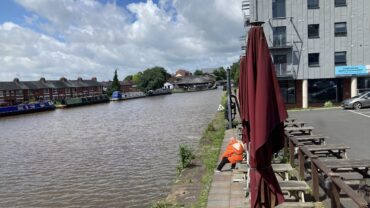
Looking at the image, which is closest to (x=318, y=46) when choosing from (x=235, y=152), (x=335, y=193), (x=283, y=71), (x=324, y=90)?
(x=283, y=71)

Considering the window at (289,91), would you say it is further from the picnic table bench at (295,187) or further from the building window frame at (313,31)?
the picnic table bench at (295,187)

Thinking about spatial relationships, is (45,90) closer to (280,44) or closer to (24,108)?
(24,108)

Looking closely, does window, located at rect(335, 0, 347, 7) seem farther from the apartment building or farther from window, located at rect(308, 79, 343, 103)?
window, located at rect(308, 79, 343, 103)

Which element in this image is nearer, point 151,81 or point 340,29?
point 340,29

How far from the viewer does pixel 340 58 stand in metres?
35.8

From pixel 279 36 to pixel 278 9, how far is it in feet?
8.24

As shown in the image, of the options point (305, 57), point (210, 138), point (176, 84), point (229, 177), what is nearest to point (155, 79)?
point (176, 84)

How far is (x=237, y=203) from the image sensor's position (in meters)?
8.02

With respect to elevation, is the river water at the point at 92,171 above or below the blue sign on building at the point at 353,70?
below

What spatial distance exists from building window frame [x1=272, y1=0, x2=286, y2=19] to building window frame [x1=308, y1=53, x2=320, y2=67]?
4.41 m

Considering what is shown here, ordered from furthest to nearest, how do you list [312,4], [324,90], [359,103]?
[324,90] < [312,4] < [359,103]

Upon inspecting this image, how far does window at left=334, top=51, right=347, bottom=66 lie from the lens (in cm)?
3578

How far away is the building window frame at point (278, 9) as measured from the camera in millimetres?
36469

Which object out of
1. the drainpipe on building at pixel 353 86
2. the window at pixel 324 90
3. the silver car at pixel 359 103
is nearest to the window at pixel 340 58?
the drainpipe on building at pixel 353 86
